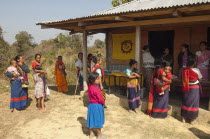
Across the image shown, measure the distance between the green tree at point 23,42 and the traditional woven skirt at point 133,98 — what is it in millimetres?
22677

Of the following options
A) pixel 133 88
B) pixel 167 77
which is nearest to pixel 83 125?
pixel 133 88

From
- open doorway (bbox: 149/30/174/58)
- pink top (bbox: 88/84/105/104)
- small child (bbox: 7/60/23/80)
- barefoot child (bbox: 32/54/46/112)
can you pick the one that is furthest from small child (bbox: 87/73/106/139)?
open doorway (bbox: 149/30/174/58)

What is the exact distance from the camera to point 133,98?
5668mm

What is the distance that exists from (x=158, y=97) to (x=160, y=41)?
332cm

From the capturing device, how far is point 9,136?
4.51 metres

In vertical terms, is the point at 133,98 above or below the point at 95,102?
below

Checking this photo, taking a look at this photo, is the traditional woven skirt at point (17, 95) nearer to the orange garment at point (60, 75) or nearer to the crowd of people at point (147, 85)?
the crowd of people at point (147, 85)

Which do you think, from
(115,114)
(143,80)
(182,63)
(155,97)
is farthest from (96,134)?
(182,63)

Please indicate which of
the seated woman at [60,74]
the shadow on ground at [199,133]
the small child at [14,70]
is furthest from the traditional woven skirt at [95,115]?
the seated woman at [60,74]

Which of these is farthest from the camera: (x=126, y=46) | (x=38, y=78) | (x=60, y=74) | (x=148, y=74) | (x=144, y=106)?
(x=60, y=74)

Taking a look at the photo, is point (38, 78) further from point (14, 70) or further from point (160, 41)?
point (160, 41)

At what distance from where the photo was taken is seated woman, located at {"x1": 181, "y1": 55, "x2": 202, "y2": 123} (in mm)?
4734

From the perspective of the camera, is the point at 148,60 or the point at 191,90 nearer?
the point at 191,90

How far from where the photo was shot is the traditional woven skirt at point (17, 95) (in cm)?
604
